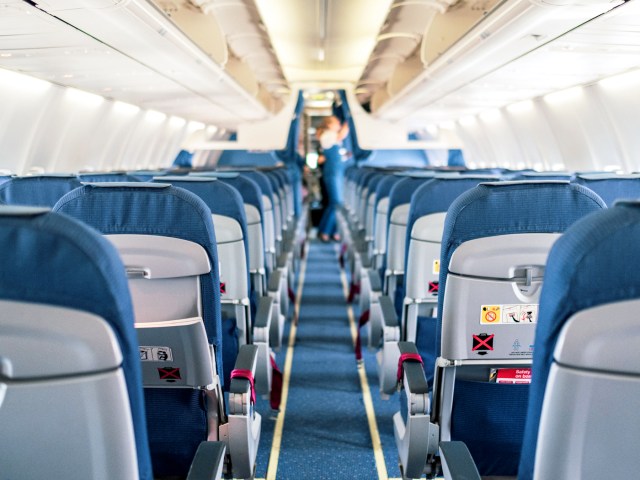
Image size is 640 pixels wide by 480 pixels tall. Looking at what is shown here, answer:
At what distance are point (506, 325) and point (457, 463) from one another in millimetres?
709

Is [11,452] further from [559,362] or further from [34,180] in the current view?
[34,180]

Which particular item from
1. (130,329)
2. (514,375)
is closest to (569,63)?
(514,375)

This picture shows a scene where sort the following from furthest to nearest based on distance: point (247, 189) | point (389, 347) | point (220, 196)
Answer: point (247, 189)
point (389, 347)
point (220, 196)

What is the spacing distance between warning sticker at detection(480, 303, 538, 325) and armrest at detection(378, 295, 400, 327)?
1.49m

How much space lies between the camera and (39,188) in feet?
12.2

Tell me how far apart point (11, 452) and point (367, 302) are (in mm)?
4265

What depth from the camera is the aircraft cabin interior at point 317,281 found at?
1.16 m

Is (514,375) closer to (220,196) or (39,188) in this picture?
(220,196)

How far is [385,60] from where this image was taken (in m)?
12.2

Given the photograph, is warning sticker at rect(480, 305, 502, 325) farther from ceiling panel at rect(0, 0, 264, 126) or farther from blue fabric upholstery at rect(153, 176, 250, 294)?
ceiling panel at rect(0, 0, 264, 126)

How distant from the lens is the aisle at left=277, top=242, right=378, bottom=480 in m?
3.60

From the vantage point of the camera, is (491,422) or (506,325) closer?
(506,325)

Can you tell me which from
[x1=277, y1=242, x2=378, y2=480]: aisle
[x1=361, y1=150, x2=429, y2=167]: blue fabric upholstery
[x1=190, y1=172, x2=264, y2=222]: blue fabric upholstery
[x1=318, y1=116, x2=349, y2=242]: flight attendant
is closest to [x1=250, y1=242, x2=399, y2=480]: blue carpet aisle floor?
[x1=277, y1=242, x2=378, y2=480]: aisle

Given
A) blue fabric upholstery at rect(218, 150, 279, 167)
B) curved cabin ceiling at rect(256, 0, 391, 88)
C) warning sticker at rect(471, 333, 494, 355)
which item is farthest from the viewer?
blue fabric upholstery at rect(218, 150, 279, 167)
